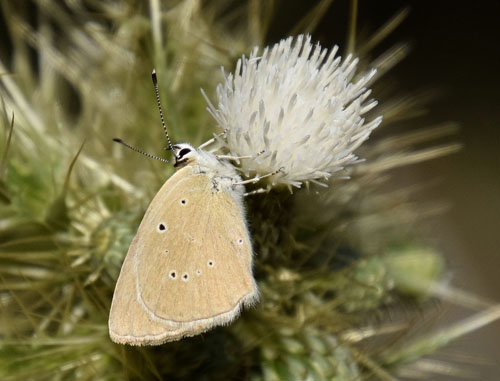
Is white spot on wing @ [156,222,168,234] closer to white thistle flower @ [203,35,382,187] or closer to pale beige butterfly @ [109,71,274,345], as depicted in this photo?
pale beige butterfly @ [109,71,274,345]

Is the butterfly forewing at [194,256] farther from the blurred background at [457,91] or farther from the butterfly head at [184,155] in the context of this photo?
the blurred background at [457,91]

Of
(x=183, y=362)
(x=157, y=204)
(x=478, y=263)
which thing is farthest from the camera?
(x=478, y=263)

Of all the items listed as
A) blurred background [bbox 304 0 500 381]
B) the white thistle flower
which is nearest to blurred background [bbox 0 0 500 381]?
blurred background [bbox 304 0 500 381]

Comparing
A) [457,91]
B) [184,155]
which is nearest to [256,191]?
[184,155]

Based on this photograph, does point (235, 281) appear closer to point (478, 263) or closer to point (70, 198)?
point (70, 198)

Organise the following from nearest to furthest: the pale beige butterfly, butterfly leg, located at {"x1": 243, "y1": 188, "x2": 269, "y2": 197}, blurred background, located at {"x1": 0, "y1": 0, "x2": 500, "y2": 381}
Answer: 1. the pale beige butterfly
2. butterfly leg, located at {"x1": 243, "y1": 188, "x2": 269, "y2": 197}
3. blurred background, located at {"x1": 0, "y1": 0, "x2": 500, "y2": 381}

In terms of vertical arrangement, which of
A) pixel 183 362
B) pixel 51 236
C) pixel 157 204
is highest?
pixel 51 236

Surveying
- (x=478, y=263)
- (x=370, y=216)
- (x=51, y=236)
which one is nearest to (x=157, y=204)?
(x=51, y=236)

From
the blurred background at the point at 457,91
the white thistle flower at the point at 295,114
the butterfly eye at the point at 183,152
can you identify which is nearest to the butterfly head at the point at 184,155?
the butterfly eye at the point at 183,152
